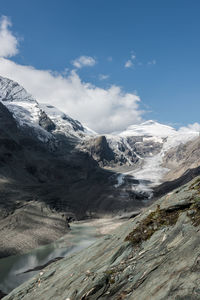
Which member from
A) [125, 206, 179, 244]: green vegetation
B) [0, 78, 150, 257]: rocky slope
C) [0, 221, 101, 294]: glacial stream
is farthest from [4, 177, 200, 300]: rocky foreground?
[0, 78, 150, 257]: rocky slope

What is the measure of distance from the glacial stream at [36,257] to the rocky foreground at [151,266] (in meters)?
40.9

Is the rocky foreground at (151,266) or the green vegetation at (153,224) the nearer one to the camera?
the rocky foreground at (151,266)

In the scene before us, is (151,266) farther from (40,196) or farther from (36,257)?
(40,196)

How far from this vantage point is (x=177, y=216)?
26.1 feet

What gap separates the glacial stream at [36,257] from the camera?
47.6 m

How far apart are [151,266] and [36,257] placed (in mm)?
62225

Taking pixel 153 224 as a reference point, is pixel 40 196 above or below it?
below

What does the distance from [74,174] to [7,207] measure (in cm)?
10560

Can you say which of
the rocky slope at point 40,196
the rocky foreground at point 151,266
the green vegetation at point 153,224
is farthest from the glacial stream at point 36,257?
the green vegetation at point 153,224

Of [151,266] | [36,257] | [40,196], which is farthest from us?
[40,196]

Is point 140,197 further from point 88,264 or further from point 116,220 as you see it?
point 88,264

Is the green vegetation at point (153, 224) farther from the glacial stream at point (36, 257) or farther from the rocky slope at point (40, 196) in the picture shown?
the rocky slope at point (40, 196)

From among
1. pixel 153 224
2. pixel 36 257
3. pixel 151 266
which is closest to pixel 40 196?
pixel 36 257

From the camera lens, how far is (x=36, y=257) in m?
61.5
